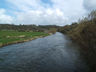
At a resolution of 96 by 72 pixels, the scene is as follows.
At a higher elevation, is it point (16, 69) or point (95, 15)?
point (95, 15)

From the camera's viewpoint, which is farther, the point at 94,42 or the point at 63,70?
the point at 94,42

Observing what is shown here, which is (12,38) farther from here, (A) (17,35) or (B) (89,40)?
(B) (89,40)

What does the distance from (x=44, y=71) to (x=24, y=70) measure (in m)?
2.03

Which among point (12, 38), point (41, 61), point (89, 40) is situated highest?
point (89, 40)

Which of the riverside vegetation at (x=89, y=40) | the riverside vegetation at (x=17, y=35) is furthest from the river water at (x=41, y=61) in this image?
the riverside vegetation at (x=17, y=35)

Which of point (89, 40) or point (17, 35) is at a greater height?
point (89, 40)

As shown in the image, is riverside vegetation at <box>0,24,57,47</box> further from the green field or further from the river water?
the river water

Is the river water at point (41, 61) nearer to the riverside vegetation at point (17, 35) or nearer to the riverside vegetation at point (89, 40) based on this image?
the riverside vegetation at point (89, 40)

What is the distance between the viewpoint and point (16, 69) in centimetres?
973

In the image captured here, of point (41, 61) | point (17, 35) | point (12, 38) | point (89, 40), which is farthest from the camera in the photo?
point (17, 35)

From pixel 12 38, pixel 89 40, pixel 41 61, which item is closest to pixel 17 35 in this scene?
pixel 12 38

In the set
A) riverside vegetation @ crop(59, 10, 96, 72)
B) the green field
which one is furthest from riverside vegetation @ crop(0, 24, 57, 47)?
riverside vegetation @ crop(59, 10, 96, 72)

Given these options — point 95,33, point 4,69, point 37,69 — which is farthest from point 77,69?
point 95,33

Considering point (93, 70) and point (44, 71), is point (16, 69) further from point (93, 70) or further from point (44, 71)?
point (93, 70)
